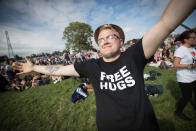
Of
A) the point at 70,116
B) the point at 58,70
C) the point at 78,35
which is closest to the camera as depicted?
the point at 58,70

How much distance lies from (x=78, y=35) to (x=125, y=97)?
39.3 metres

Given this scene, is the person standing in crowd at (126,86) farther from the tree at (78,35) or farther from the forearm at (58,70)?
the tree at (78,35)

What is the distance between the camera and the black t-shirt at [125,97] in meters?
1.19

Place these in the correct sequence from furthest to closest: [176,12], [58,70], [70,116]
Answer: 1. [70,116]
2. [58,70]
3. [176,12]

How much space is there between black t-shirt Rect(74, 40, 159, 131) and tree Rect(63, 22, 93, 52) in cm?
3802

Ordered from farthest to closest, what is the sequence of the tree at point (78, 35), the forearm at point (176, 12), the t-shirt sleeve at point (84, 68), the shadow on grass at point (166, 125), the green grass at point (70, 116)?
1. the tree at point (78, 35)
2. the green grass at point (70, 116)
3. the shadow on grass at point (166, 125)
4. the t-shirt sleeve at point (84, 68)
5. the forearm at point (176, 12)

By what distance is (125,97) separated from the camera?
47.8 inches

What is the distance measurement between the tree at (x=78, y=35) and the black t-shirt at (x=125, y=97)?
38.0 meters

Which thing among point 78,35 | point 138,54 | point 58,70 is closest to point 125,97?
point 138,54

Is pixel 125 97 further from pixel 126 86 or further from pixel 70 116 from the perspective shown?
pixel 70 116

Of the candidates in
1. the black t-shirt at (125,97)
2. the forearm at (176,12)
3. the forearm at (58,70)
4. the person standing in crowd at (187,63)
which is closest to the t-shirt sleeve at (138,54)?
the black t-shirt at (125,97)

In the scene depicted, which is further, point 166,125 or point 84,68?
point 166,125

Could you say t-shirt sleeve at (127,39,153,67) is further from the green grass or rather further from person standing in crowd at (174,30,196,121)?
the green grass

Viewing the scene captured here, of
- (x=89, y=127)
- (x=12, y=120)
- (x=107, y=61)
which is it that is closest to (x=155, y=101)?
(x=89, y=127)
